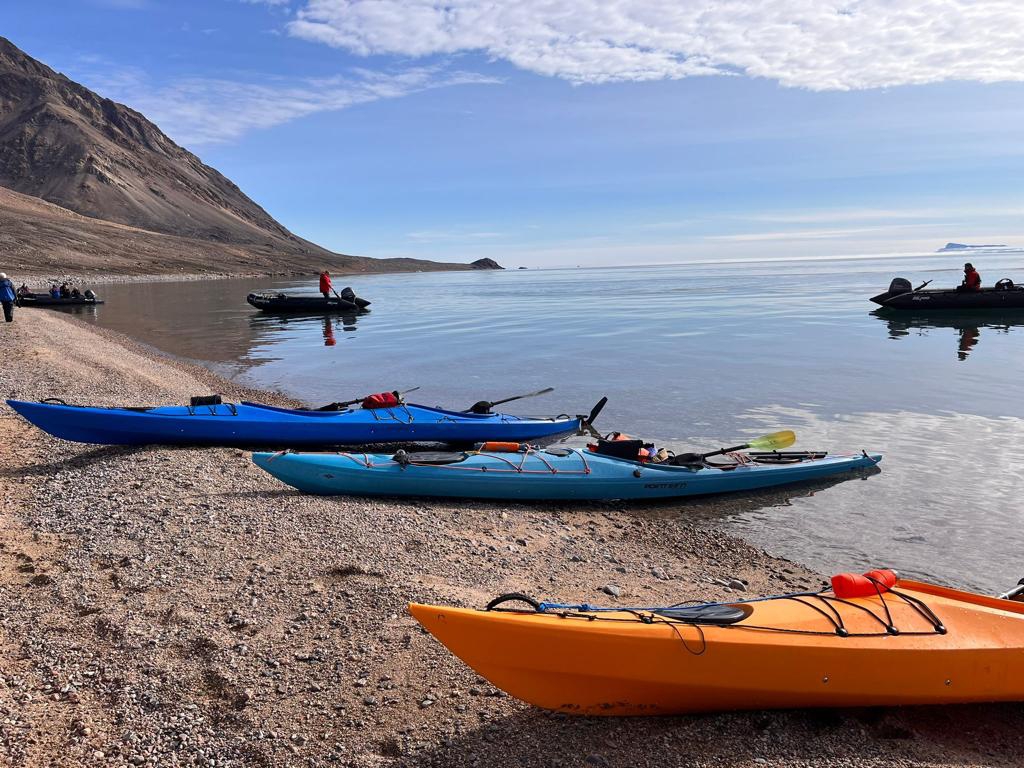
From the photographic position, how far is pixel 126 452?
29.0 ft

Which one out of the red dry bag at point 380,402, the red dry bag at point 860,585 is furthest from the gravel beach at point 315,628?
the red dry bag at point 380,402

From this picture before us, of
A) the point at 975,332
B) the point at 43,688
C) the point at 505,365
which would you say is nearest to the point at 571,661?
the point at 43,688

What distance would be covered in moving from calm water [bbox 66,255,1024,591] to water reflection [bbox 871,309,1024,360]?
17 centimetres

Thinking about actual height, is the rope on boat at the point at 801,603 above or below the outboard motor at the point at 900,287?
below

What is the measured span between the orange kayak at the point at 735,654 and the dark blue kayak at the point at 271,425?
6.87m

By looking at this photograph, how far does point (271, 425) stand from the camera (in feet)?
32.1

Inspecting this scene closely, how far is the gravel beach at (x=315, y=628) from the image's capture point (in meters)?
3.61

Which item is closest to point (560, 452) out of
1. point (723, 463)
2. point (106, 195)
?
point (723, 463)

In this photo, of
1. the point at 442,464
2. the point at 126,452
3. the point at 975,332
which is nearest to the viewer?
the point at 442,464

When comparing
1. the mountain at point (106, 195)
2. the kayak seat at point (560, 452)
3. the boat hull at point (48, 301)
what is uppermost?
the mountain at point (106, 195)

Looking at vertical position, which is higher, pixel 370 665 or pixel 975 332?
pixel 975 332

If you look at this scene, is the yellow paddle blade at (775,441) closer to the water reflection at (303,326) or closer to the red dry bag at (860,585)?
the red dry bag at (860,585)

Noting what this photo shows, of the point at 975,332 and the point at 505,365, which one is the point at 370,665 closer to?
the point at 505,365

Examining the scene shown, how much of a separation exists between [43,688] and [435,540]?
11.1ft
